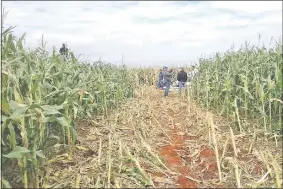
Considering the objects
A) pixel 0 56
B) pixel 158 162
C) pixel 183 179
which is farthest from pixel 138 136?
pixel 0 56

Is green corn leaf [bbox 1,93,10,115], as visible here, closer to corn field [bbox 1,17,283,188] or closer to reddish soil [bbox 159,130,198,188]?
corn field [bbox 1,17,283,188]

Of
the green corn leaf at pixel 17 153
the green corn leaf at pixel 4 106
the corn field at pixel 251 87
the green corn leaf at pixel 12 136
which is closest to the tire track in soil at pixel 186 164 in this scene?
the corn field at pixel 251 87

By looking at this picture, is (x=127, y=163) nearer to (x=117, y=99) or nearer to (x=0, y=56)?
(x=0, y=56)

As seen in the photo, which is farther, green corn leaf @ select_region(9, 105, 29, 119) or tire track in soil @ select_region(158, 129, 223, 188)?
tire track in soil @ select_region(158, 129, 223, 188)

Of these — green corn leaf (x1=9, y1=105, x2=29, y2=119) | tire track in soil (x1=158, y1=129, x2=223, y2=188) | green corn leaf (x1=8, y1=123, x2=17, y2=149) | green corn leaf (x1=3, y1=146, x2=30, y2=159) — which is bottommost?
tire track in soil (x1=158, y1=129, x2=223, y2=188)

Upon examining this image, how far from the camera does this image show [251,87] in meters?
6.47

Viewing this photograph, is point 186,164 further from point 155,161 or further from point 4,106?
point 4,106

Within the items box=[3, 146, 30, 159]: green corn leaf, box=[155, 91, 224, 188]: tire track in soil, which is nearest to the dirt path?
box=[155, 91, 224, 188]: tire track in soil

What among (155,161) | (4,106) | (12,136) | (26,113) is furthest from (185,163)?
(4,106)

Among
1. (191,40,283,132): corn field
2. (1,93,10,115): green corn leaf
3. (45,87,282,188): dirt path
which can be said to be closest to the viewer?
(1,93,10,115): green corn leaf

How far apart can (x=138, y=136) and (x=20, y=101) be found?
243 centimetres

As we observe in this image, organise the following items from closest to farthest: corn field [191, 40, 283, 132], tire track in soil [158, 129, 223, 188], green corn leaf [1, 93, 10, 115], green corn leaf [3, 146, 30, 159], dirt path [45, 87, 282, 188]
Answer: green corn leaf [3, 146, 30, 159], green corn leaf [1, 93, 10, 115], dirt path [45, 87, 282, 188], tire track in soil [158, 129, 223, 188], corn field [191, 40, 283, 132]

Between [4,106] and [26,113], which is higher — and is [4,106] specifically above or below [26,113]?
above

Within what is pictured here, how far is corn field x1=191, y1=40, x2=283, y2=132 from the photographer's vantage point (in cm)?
513
